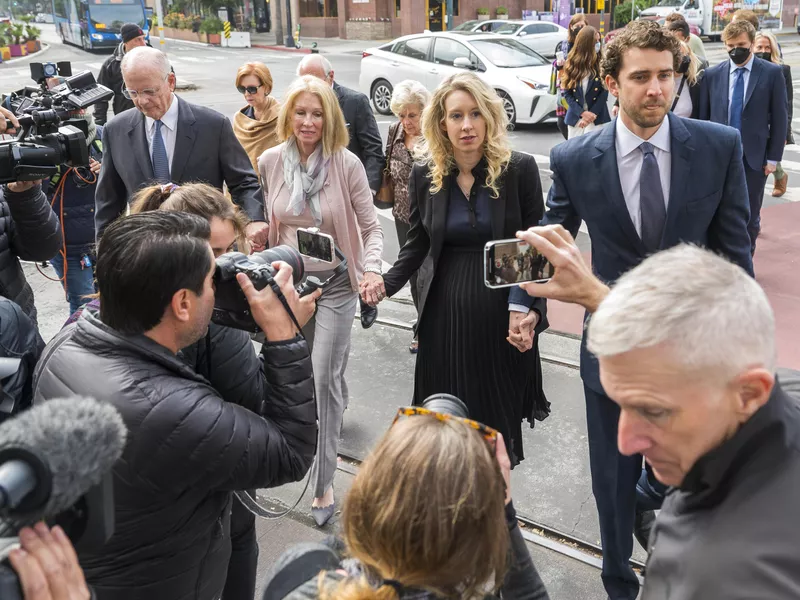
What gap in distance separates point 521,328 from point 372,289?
834 millimetres

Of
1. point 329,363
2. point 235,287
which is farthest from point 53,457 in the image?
point 329,363

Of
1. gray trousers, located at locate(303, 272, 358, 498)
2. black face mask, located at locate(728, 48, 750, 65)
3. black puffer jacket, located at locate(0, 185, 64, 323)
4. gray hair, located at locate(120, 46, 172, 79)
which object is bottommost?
gray trousers, located at locate(303, 272, 358, 498)

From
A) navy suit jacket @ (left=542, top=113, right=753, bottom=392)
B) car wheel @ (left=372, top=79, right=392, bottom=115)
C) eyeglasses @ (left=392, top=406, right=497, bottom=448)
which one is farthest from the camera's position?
car wheel @ (left=372, top=79, right=392, bottom=115)

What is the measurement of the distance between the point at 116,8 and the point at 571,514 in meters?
30.6

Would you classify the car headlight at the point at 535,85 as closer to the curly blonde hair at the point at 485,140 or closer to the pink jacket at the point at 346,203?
the pink jacket at the point at 346,203

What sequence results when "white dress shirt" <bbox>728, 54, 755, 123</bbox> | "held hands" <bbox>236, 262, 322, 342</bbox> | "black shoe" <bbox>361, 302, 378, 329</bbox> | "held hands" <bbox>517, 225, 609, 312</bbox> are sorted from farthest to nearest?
"white dress shirt" <bbox>728, 54, 755, 123</bbox>
"black shoe" <bbox>361, 302, 378, 329</bbox>
"held hands" <bbox>517, 225, 609, 312</bbox>
"held hands" <bbox>236, 262, 322, 342</bbox>

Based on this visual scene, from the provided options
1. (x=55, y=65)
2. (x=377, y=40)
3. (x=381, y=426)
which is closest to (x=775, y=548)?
(x=381, y=426)

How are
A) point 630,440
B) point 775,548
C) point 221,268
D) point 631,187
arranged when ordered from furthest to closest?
point 631,187
point 221,268
point 630,440
point 775,548

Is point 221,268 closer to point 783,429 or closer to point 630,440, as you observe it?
point 630,440

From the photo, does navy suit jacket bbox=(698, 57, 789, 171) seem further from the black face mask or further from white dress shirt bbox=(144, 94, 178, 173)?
white dress shirt bbox=(144, 94, 178, 173)

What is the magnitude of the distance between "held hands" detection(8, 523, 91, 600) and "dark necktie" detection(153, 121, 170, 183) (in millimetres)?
3174

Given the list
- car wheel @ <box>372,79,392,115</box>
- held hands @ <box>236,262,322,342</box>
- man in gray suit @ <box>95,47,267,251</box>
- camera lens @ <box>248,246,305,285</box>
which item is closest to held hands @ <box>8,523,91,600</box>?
held hands @ <box>236,262,322,342</box>

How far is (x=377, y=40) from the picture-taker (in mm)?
36688

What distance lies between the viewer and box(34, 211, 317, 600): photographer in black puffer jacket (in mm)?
1873
